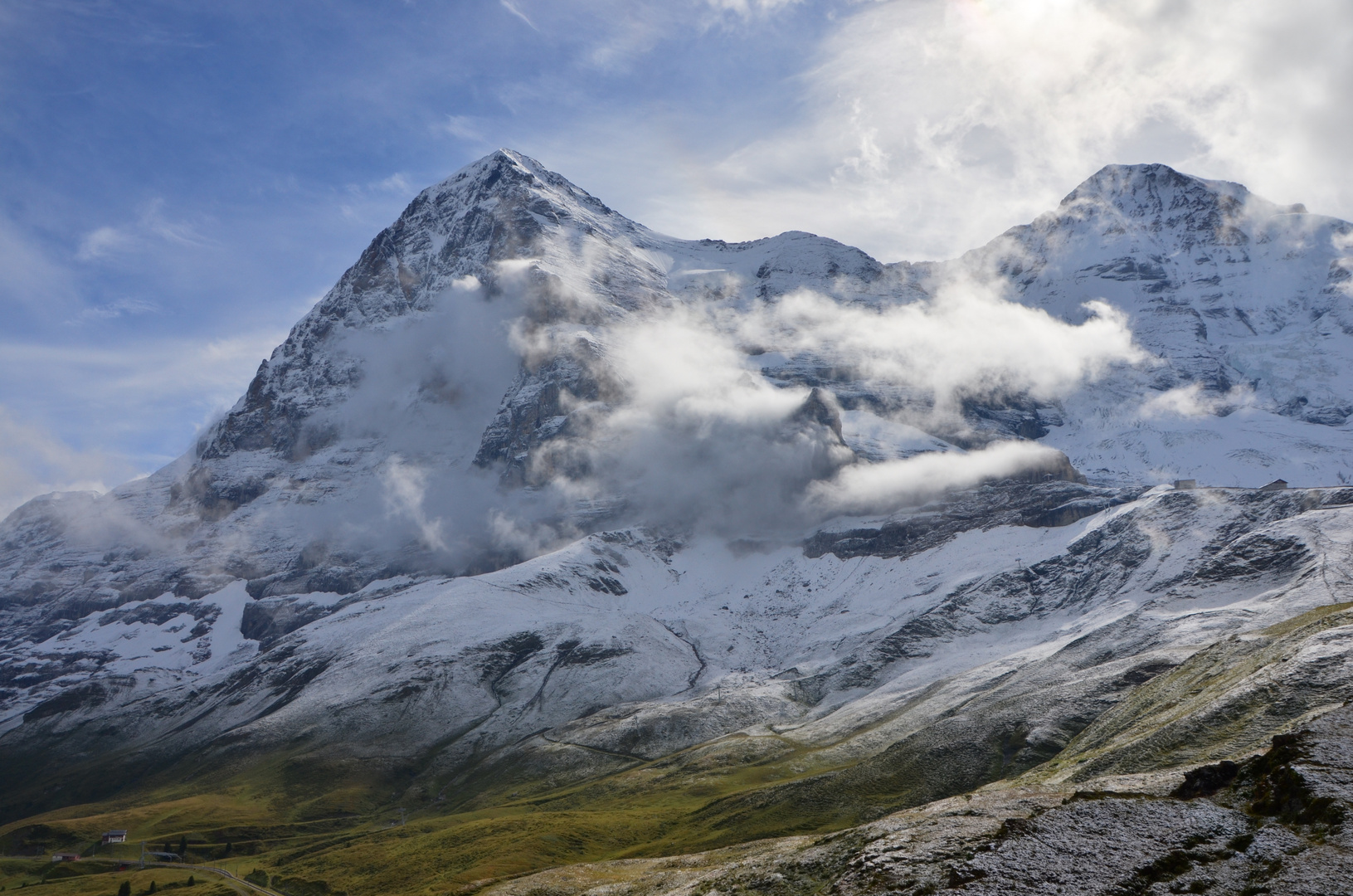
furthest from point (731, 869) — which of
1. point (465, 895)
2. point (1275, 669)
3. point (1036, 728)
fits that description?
point (1036, 728)

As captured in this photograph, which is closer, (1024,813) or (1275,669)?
(1024,813)

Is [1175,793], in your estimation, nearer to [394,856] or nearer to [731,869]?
[731,869]

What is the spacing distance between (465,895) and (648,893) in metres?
43.0

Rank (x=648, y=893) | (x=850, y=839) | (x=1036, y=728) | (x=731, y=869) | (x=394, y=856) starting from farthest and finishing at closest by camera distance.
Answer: (x=394, y=856) → (x=1036, y=728) → (x=648, y=893) → (x=731, y=869) → (x=850, y=839)

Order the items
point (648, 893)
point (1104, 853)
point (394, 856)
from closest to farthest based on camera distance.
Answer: point (1104, 853)
point (648, 893)
point (394, 856)

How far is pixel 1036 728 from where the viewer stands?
184 m

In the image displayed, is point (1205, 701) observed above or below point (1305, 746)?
below

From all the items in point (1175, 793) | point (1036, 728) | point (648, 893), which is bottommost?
point (1036, 728)

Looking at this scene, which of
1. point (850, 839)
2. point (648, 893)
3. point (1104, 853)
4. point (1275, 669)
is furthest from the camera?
point (1275, 669)

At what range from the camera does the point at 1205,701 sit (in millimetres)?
112625

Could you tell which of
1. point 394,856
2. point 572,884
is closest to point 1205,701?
point 572,884

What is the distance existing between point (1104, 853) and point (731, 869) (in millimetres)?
33254

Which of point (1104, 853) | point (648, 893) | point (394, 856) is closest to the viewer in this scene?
point (1104, 853)

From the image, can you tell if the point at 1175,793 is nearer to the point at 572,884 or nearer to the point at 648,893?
the point at 648,893
